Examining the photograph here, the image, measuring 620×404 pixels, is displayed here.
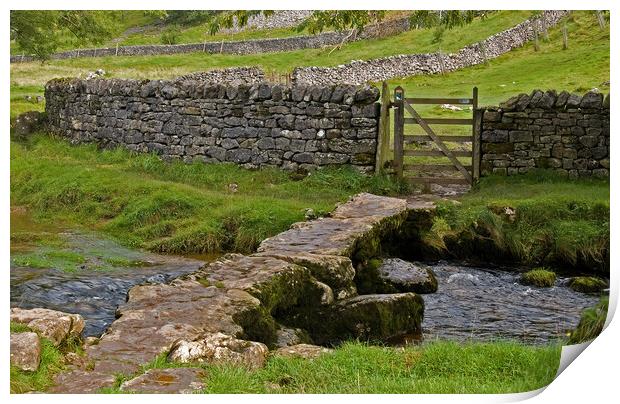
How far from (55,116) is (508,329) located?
1103cm

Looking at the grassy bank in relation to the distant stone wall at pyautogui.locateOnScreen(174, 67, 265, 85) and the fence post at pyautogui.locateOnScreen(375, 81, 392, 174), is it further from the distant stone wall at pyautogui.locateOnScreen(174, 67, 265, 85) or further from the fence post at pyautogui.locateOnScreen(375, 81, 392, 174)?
the distant stone wall at pyautogui.locateOnScreen(174, 67, 265, 85)

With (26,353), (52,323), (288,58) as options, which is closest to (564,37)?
(288,58)

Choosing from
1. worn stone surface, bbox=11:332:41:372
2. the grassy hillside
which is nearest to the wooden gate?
the grassy hillside

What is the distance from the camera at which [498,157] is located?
14312 millimetres

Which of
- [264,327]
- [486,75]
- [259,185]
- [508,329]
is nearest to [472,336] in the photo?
[508,329]

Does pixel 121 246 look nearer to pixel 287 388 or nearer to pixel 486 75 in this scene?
pixel 287 388

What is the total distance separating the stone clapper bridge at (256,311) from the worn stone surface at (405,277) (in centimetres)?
30

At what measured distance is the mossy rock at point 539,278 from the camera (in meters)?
9.51

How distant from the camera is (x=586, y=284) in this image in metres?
9.23

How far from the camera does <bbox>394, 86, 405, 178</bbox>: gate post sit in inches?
570

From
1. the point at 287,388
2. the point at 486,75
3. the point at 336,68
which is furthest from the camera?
the point at 336,68

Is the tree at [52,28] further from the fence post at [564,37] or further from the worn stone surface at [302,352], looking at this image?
the fence post at [564,37]

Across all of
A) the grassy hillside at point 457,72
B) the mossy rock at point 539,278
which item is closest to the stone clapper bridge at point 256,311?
the mossy rock at point 539,278

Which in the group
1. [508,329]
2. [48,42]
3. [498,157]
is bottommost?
[508,329]
